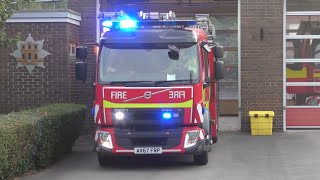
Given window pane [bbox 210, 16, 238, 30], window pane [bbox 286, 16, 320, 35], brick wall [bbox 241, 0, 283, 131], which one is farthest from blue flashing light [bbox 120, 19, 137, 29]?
window pane [bbox 210, 16, 238, 30]

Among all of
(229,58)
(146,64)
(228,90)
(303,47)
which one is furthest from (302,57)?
(146,64)

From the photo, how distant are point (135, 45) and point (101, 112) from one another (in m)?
1.41

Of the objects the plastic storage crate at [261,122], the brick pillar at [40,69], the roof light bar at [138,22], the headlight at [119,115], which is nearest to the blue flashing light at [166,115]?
the headlight at [119,115]

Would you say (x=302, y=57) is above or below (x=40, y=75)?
above

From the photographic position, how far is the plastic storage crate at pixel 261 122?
49.8 ft

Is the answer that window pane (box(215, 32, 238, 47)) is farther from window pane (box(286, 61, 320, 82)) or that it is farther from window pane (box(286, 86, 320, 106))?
window pane (box(286, 86, 320, 106))

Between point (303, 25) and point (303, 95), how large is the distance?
197 cm

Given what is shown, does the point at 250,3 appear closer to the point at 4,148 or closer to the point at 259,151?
the point at 259,151

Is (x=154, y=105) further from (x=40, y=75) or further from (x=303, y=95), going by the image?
(x=303, y=95)

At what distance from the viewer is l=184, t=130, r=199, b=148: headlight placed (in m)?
10.4

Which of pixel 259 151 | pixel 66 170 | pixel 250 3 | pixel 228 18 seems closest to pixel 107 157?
pixel 66 170

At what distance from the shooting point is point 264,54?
615 inches

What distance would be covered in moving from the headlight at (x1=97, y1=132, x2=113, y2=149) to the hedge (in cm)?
109

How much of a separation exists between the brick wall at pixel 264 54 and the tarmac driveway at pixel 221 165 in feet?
5.88
